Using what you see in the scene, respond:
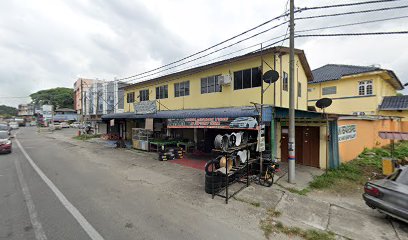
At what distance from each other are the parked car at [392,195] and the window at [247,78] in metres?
7.57

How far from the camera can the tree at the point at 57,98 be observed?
256 feet

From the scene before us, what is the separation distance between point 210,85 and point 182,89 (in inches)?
125

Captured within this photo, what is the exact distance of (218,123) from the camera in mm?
9852

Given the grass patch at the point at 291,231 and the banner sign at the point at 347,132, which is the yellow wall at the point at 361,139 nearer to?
the banner sign at the point at 347,132

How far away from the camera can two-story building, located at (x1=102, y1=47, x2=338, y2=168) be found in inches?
390

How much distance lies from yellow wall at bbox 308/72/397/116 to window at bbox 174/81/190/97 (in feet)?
53.3

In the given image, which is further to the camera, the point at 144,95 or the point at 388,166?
the point at 144,95

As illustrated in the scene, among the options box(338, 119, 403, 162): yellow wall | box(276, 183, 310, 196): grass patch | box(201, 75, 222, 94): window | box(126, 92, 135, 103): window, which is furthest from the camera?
box(126, 92, 135, 103): window

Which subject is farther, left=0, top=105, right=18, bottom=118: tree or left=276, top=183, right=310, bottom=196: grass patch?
left=0, top=105, right=18, bottom=118: tree

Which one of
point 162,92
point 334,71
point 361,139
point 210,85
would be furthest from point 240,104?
point 334,71

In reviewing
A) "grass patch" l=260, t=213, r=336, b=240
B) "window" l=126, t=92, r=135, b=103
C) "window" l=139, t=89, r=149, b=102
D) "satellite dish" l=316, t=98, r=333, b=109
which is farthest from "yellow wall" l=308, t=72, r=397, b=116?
"window" l=126, t=92, r=135, b=103

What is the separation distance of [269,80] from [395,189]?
6.37m

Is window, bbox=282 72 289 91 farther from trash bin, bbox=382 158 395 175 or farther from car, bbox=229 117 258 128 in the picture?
trash bin, bbox=382 158 395 175

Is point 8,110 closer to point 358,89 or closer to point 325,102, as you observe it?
Result: point 325,102
